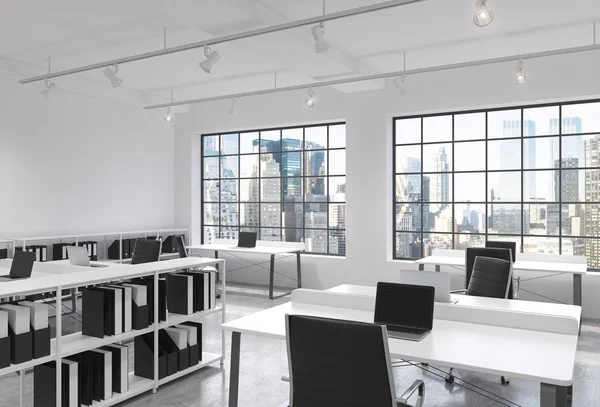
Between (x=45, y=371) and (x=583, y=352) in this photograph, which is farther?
(x=583, y=352)

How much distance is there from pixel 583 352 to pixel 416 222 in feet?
10.6

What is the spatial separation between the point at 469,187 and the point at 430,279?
4511mm

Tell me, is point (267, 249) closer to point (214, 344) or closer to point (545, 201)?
point (214, 344)

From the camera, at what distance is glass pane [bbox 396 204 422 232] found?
783 centimetres

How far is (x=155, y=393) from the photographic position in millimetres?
3904

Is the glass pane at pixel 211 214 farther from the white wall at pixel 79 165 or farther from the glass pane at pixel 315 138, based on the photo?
the glass pane at pixel 315 138

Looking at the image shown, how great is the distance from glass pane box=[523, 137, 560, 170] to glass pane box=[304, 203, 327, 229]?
3.21 meters

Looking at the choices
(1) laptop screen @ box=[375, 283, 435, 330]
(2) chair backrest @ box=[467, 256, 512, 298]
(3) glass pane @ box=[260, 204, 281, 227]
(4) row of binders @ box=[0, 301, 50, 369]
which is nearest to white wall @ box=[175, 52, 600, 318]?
(3) glass pane @ box=[260, 204, 281, 227]

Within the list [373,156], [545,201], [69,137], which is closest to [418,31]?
[373,156]

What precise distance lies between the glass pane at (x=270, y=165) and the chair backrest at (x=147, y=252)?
318 centimetres

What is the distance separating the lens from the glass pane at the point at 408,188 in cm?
784

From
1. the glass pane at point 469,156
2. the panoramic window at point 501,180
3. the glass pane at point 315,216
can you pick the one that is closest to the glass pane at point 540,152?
the panoramic window at point 501,180

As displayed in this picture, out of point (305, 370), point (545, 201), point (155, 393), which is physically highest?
point (545, 201)

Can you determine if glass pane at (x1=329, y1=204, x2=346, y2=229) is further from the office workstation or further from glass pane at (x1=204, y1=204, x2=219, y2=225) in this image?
glass pane at (x1=204, y1=204, x2=219, y2=225)
